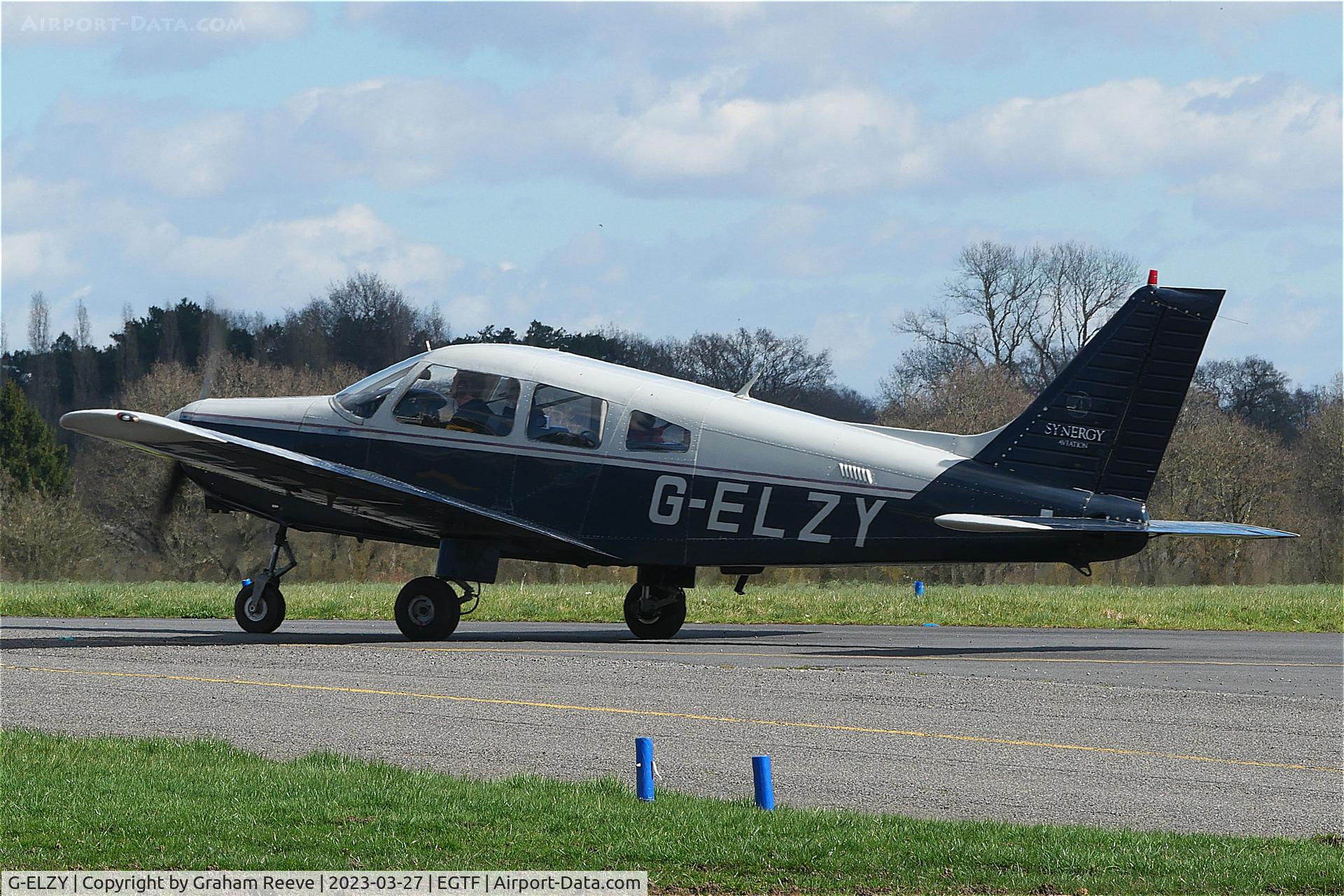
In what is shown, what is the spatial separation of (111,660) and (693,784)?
8.74 m

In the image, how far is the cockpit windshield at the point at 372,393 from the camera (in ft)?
62.3

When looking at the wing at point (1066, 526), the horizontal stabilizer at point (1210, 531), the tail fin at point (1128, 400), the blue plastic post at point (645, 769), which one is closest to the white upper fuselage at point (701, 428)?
the wing at point (1066, 526)

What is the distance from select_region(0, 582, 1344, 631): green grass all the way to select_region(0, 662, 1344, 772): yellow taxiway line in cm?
1033

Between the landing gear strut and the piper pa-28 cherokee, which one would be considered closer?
the piper pa-28 cherokee

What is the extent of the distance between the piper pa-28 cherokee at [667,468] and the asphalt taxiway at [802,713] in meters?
1.16

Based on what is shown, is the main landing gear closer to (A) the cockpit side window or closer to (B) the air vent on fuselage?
(A) the cockpit side window

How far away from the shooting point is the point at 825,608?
1008 inches

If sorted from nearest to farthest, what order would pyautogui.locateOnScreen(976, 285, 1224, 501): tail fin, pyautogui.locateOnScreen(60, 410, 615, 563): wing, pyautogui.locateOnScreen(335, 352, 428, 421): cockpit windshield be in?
1. pyautogui.locateOnScreen(60, 410, 615, 563): wing
2. pyautogui.locateOnScreen(976, 285, 1224, 501): tail fin
3. pyautogui.locateOnScreen(335, 352, 428, 421): cockpit windshield

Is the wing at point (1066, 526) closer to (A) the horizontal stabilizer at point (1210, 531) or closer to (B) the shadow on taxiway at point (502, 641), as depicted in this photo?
(A) the horizontal stabilizer at point (1210, 531)

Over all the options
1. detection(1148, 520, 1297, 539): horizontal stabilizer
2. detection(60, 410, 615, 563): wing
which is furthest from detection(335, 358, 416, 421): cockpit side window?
detection(1148, 520, 1297, 539): horizontal stabilizer

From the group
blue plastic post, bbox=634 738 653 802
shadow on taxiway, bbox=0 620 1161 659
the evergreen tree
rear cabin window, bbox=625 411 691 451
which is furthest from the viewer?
the evergreen tree

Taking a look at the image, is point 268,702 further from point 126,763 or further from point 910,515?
point 910,515

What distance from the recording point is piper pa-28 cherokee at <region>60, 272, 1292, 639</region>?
56.7ft
